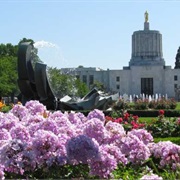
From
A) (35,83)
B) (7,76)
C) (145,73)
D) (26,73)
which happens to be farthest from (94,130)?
(145,73)

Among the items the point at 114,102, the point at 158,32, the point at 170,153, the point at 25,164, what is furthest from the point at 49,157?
the point at 158,32

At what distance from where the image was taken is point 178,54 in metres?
96.4

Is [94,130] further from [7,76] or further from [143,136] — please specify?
[7,76]

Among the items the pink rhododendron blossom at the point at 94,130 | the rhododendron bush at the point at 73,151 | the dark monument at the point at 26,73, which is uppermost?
the dark monument at the point at 26,73

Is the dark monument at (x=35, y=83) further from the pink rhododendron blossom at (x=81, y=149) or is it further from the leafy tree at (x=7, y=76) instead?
the leafy tree at (x=7, y=76)

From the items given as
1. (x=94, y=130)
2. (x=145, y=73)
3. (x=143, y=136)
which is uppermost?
(x=145, y=73)

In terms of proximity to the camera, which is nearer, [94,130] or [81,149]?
[81,149]

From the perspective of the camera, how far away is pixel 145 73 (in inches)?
3573

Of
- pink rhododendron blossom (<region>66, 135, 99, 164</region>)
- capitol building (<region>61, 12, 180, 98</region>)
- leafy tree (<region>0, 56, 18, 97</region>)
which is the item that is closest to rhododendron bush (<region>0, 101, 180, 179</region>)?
pink rhododendron blossom (<region>66, 135, 99, 164</region>)

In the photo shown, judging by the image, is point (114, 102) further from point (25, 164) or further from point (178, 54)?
point (178, 54)

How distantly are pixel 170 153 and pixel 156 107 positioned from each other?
2611 centimetres

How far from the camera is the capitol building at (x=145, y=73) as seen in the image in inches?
3561

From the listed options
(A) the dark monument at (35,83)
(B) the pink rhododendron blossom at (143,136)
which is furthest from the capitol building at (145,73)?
(B) the pink rhododendron blossom at (143,136)

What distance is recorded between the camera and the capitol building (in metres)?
90.4
